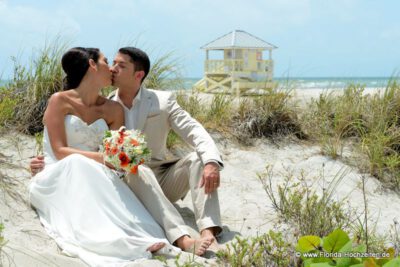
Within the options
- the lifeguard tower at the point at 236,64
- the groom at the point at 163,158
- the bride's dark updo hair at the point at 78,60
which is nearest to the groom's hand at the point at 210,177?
the groom at the point at 163,158

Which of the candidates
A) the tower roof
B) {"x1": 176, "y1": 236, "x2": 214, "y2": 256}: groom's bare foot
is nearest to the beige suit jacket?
{"x1": 176, "y1": 236, "x2": 214, "y2": 256}: groom's bare foot

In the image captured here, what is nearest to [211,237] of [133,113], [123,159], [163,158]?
[123,159]

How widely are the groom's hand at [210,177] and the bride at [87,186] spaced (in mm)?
471

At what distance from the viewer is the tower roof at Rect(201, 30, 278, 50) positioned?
51.8ft

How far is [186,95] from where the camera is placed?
7.58 metres

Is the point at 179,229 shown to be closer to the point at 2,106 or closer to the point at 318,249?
the point at 318,249

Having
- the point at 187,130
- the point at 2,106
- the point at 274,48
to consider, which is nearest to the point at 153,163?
the point at 187,130

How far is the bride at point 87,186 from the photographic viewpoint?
156 inches

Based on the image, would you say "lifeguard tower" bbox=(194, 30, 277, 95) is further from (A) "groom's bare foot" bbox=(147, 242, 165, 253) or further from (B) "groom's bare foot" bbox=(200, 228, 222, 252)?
(A) "groom's bare foot" bbox=(147, 242, 165, 253)

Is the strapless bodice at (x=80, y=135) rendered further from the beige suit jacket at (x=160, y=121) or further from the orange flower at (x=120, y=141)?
the orange flower at (x=120, y=141)

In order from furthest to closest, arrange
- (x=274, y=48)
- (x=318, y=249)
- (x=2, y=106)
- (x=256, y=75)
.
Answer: (x=274, y=48) → (x=256, y=75) → (x=2, y=106) → (x=318, y=249)

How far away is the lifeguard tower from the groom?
1013cm

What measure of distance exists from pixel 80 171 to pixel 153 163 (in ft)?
3.02

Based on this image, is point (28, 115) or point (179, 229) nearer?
point (179, 229)
